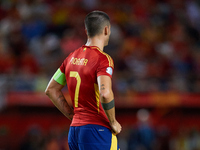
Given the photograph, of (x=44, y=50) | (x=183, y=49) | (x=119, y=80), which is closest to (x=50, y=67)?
(x=44, y=50)

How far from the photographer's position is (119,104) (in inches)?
424

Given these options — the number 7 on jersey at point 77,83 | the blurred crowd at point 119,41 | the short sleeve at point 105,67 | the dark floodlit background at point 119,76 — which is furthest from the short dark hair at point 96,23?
the blurred crowd at point 119,41

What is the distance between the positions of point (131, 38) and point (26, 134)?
16.2 ft

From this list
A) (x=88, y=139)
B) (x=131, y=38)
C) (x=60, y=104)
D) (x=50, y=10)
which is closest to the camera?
(x=88, y=139)

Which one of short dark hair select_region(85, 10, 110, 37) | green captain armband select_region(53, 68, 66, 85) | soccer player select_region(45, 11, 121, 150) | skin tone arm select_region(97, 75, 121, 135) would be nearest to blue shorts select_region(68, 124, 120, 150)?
soccer player select_region(45, 11, 121, 150)

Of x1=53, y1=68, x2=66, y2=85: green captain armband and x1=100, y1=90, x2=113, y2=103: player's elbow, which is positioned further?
x1=53, y1=68, x2=66, y2=85: green captain armband

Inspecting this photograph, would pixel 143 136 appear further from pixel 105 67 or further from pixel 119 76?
pixel 105 67

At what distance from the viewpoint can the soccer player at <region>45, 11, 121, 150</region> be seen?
339 cm

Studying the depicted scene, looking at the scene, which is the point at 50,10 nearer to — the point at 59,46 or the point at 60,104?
the point at 59,46

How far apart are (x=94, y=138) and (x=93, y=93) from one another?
0.43 m

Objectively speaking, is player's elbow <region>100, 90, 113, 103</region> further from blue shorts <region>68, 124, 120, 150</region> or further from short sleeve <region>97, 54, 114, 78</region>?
blue shorts <region>68, 124, 120, 150</region>

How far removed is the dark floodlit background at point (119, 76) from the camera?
10.5m

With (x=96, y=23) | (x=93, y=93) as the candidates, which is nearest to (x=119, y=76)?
(x=96, y=23)

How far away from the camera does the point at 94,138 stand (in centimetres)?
346
